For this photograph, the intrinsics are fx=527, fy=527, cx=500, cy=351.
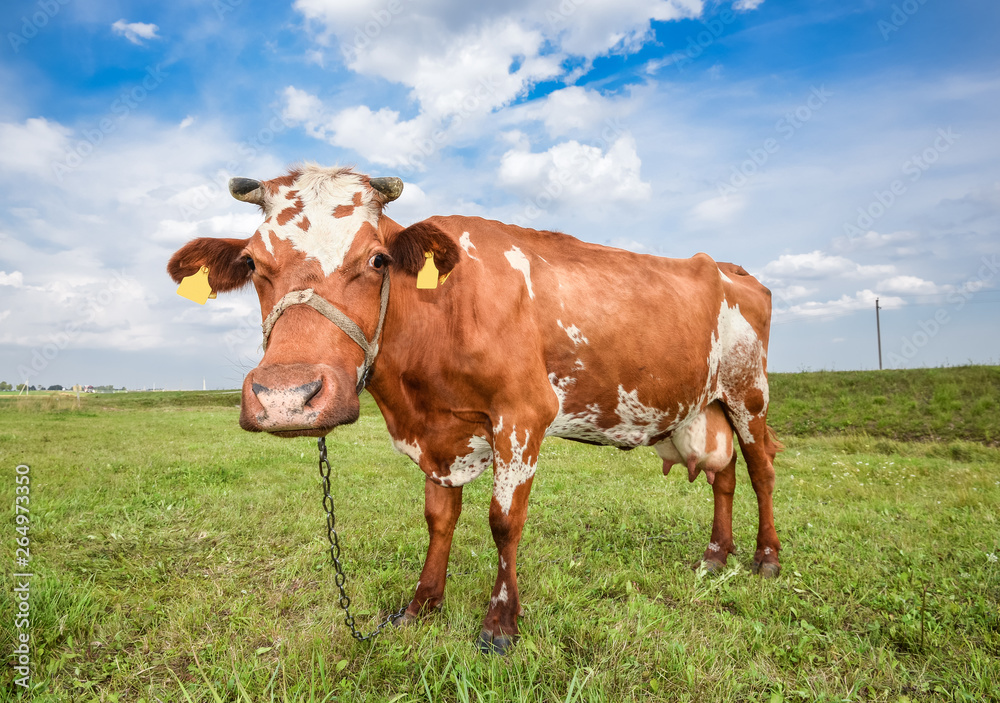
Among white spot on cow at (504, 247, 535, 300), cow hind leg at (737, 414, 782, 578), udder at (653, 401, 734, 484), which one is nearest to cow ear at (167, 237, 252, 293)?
white spot on cow at (504, 247, 535, 300)

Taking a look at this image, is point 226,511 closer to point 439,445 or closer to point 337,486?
point 337,486

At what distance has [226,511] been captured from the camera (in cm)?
646

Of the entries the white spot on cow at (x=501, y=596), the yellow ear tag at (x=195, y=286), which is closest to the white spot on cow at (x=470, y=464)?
the white spot on cow at (x=501, y=596)

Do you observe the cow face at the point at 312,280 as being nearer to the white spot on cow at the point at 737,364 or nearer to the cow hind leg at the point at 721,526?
the white spot on cow at the point at 737,364

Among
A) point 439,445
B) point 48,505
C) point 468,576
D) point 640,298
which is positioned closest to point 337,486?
point 48,505

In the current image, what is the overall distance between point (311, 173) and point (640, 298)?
9.93ft

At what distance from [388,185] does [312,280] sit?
0.94 metres

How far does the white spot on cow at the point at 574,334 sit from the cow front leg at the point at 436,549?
1.57 m

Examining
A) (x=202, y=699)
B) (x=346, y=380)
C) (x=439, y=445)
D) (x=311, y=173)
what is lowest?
(x=202, y=699)

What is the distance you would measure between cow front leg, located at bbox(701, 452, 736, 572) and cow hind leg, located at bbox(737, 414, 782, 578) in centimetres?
23

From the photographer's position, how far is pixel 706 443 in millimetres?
5891

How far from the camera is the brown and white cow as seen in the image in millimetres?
3033

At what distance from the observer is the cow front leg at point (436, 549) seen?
4.16 meters
